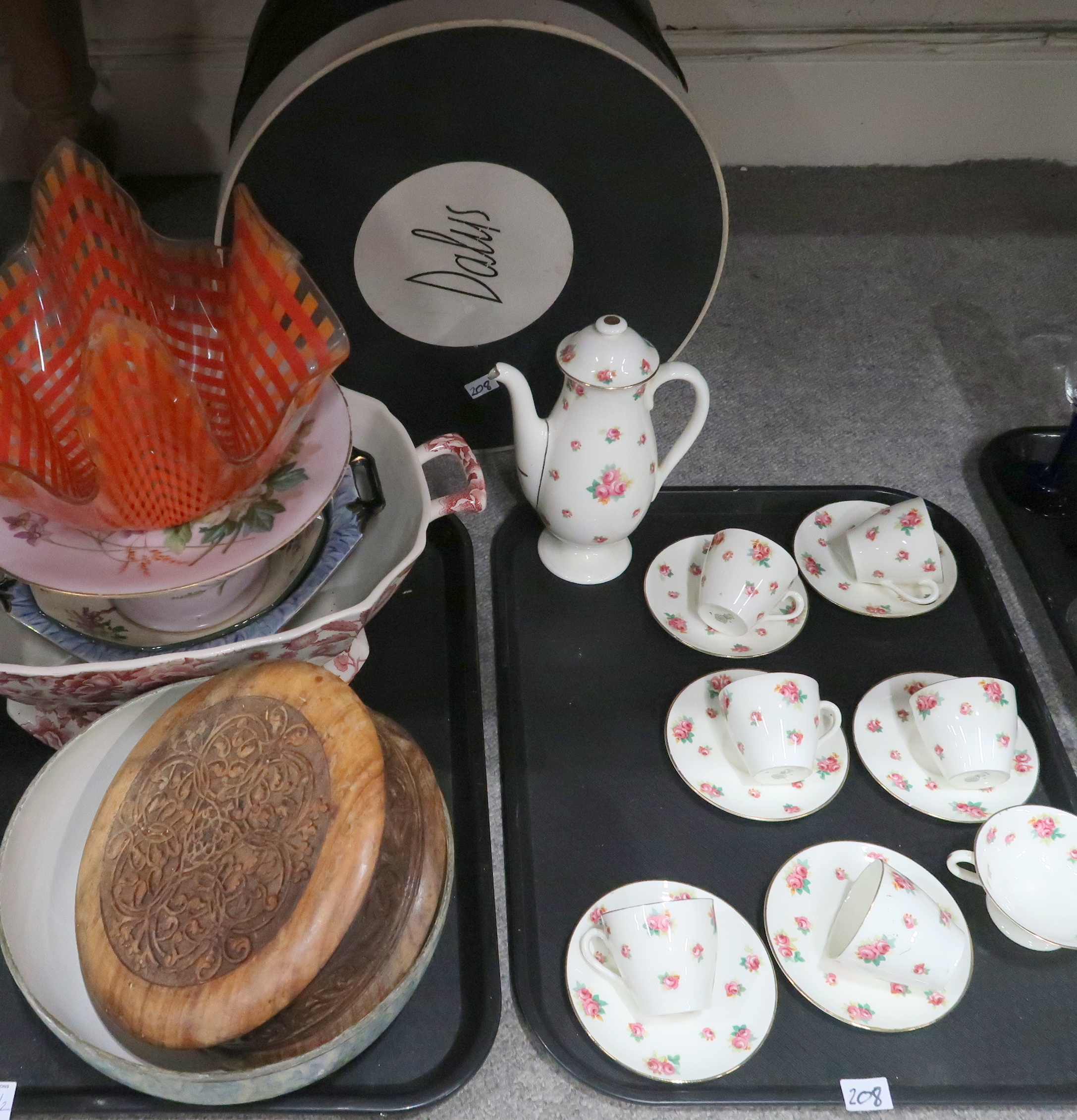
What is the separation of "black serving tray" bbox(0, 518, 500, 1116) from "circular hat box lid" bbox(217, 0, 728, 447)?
193 mm

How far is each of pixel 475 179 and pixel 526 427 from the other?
178mm

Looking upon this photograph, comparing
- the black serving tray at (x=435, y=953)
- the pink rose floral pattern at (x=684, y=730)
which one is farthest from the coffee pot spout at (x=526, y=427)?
the pink rose floral pattern at (x=684, y=730)

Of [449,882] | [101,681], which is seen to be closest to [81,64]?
[101,681]

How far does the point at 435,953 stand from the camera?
63 centimetres

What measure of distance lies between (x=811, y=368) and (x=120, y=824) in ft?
2.67

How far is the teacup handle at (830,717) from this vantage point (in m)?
0.71

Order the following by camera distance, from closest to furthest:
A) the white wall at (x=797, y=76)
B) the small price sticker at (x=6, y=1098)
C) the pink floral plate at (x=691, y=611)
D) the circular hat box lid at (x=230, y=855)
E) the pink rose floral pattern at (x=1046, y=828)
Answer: the circular hat box lid at (x=230, y=855)
the small price sticker at (x=6, y=1098)
the pink rose floral pattern at (x=1046, y=828)
the pink floral plate at (x=691, y=611)
the white wall at (x=797, y=76)

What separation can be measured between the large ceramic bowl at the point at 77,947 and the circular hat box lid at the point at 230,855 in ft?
0.07

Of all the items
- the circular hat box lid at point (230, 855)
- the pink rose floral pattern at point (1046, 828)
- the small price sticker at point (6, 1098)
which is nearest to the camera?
the circular hat box lid at point (230, 855)

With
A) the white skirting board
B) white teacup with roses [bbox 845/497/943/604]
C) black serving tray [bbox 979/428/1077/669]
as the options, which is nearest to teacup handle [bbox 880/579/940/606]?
white teacup with roses [bbox 845/497/943/604]

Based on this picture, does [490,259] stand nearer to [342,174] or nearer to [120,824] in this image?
[342,174]

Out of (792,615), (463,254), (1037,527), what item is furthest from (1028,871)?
(463,254)

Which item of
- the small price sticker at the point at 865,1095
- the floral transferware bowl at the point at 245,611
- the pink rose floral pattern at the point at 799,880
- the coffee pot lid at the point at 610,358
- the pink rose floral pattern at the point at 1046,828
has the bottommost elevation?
the small price sticker at the point at 865,1095

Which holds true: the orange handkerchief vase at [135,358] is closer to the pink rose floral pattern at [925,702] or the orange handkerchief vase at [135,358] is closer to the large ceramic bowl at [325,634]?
the large ceramic bowl at [325,634]
